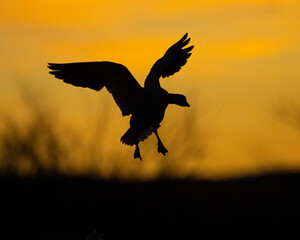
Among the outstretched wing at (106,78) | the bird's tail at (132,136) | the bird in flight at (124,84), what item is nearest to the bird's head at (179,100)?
the bird in flight at (124,84)

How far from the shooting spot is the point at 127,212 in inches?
877

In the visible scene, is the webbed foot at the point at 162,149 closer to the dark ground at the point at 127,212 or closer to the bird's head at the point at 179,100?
the bird's head at the point at 179,100

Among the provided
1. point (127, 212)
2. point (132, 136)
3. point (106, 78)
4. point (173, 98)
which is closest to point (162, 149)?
point (132, 136)

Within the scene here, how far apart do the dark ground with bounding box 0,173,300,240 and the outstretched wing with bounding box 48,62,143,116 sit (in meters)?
12.4

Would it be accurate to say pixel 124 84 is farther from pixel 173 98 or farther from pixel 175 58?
pixel 175 58

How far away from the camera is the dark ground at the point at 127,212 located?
69.1ft

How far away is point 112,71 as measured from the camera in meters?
7.91

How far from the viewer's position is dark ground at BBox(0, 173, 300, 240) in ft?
69.1

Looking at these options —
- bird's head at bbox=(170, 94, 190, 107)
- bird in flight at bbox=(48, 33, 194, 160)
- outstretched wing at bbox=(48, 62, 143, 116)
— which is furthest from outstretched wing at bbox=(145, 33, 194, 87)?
bird's head at bbox=(170, 94, 190, 107)

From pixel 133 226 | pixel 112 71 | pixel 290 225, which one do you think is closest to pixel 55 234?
pixel 112 71

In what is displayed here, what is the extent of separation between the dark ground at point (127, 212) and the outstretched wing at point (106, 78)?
40.7ft

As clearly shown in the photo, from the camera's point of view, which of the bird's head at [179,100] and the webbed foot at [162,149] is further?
the webbed foot at [162,149]

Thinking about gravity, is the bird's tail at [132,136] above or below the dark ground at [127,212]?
below

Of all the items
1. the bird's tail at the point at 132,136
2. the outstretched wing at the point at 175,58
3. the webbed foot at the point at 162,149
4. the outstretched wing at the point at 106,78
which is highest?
A: the outstretched wing at the point at 175,58
